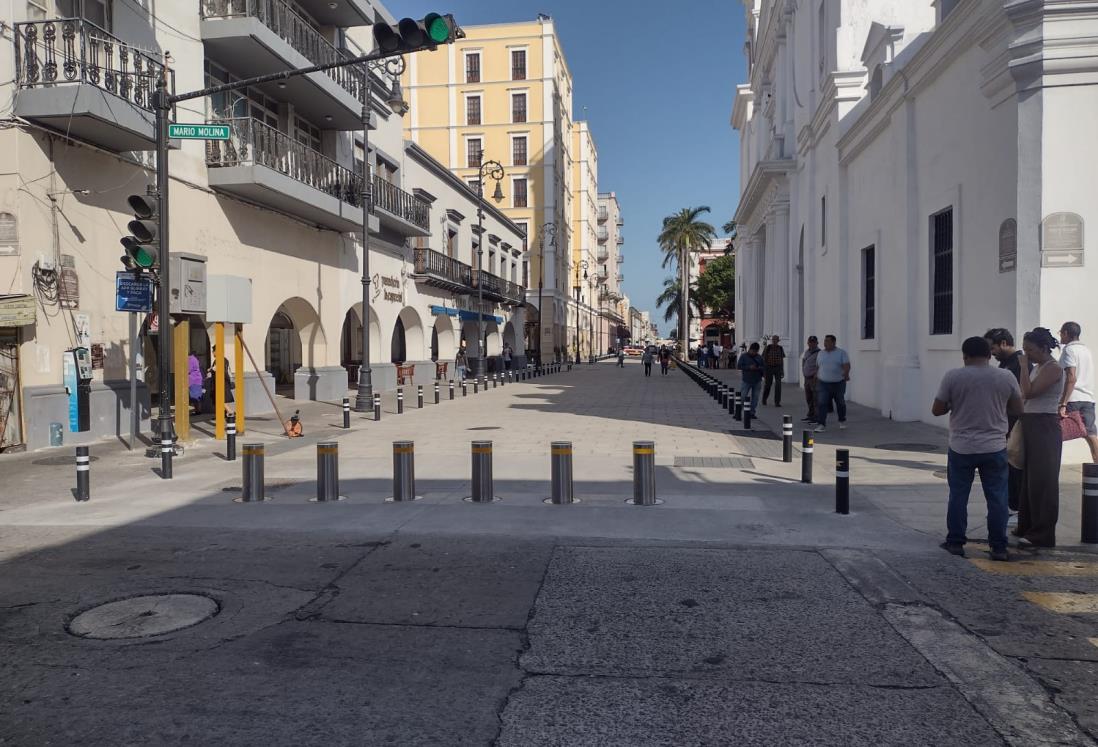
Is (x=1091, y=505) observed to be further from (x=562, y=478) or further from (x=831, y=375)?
(x=831, y=375)

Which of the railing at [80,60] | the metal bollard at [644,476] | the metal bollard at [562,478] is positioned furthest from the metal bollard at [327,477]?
the railing at [80,60]

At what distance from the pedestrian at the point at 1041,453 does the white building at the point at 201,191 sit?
42.2 feet

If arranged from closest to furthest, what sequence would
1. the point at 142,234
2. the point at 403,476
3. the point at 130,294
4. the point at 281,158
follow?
the point at 403,476 < the point at 142,234 < the point at 130,294 < the point at 281,158

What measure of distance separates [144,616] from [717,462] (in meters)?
8.51

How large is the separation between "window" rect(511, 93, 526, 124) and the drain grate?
5278 cm

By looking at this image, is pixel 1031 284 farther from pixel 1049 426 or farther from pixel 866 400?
pixel 866 400

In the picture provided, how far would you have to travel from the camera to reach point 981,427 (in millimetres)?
6469

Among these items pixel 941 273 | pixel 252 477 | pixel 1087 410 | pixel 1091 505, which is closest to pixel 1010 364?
pixel 1091 505

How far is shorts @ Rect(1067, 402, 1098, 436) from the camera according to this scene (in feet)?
29.1

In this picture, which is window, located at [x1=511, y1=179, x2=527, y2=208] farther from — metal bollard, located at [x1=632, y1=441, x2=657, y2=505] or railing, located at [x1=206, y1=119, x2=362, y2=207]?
metal bollard, located at [x1=632, y1=441, x2=657, y2=505]

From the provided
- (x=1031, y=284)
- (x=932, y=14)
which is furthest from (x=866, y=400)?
(x=932, y=14)

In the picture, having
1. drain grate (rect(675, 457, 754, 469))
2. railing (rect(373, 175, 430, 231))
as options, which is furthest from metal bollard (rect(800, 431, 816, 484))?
railing (rect(373, 175, 430, 231))

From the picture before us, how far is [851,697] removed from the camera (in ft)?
13.2

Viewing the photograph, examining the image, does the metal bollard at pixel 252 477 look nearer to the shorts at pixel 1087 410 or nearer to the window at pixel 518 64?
the shorts at pixel 1087 410
